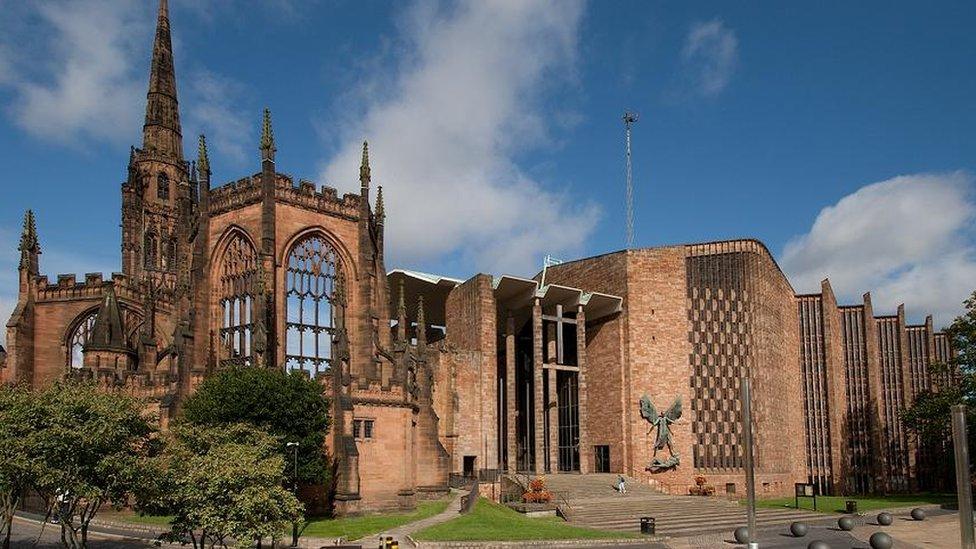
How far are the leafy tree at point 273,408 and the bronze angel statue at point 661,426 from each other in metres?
29.3

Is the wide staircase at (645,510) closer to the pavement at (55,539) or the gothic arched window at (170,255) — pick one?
the pavement at (55,539)

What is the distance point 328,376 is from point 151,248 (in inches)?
1330

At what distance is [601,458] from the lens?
63312mm

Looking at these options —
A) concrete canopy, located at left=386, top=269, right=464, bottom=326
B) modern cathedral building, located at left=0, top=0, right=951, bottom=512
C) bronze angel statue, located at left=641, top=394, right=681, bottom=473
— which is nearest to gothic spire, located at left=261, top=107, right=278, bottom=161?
modern cathedral building, located at left=0, top=0, right=951, bottom=512

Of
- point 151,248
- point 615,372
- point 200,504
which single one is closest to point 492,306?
point 615,372

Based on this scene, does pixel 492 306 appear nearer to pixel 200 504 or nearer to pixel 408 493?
pixel 408 493

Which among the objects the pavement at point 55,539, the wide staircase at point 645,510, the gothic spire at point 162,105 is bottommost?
the wide staircase at point 645,510

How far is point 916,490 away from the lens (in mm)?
85250

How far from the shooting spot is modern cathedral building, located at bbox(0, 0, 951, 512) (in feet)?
147

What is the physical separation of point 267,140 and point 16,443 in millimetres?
26123

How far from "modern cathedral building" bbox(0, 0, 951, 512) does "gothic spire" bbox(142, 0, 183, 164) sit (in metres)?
0.17

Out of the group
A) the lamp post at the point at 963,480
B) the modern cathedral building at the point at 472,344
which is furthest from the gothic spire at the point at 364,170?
the lamp post at the point at 963,480

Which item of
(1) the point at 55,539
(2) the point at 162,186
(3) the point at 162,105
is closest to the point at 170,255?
(2) the point at 162,186

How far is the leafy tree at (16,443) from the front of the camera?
23.6 metres
